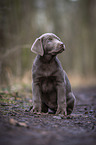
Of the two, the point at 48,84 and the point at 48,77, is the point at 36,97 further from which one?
the point at 48,77

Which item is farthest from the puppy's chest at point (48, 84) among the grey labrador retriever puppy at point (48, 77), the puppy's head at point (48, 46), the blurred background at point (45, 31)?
the blurred background at point (45, 31)

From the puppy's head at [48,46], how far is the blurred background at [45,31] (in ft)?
13.0

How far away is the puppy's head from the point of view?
3813 millimetres

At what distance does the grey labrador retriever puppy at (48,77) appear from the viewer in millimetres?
3910

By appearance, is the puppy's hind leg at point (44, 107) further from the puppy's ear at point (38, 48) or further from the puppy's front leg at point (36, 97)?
the puppy's ear at point (38, 48)

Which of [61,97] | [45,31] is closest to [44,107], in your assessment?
[61,97]

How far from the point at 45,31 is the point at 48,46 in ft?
35.0

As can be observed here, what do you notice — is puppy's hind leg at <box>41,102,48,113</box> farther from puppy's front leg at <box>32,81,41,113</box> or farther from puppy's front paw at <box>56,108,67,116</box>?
puppy's front paw at <box>56,108,67,116</box>

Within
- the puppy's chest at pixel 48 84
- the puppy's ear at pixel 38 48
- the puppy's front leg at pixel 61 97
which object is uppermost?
the puppy's ear at pixel 38 48

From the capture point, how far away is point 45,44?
3.94 m

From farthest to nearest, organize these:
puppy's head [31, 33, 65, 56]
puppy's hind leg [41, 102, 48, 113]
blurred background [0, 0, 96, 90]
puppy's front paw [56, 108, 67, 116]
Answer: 1. blurred background [0, 0, 96, 90]
2. puppy's hind leg [41, 102, 48, 113]
3. puppy's front paw [56, 108, 67, 116]
4. puppy's head [31, 33, 65, 56]

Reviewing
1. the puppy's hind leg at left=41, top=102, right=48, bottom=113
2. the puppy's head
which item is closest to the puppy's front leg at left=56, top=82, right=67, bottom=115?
the puppy's hind leg at left=41, top=102, right=48, bottom=113

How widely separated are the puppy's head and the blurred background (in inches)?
157

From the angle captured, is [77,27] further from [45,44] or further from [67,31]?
[45,44]
